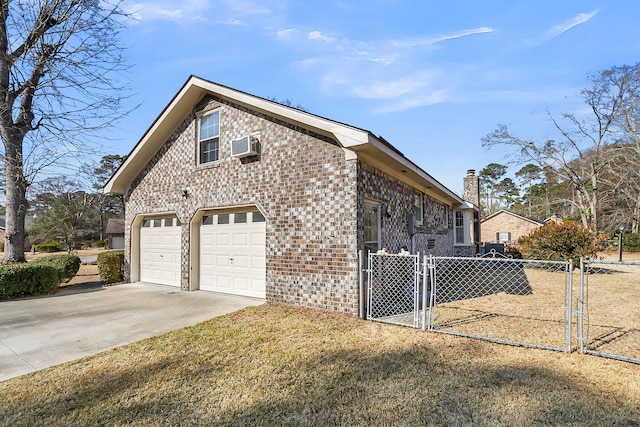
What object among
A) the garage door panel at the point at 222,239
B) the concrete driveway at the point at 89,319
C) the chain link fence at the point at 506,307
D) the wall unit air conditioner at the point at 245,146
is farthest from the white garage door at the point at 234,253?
the chain link fence at the point at 506,307

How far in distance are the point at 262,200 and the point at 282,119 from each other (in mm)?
1948

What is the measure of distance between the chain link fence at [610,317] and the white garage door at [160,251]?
9839 millimetres

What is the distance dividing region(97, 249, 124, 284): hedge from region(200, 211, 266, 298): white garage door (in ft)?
13.5

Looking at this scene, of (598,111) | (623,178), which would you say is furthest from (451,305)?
(623,178)

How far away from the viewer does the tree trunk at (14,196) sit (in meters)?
11.1

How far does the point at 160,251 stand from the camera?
10703 mm

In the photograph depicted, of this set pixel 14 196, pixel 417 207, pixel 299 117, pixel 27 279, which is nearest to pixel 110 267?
pixel 27 279

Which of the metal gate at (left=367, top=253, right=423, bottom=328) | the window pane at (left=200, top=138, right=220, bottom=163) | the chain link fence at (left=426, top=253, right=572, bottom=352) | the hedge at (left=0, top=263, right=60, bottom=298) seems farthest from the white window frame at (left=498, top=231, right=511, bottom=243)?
the hedge at (left=0, top=263, right=60, bottom=298)

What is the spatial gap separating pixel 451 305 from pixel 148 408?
635 cm

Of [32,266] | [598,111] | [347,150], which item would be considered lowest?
[32,266]

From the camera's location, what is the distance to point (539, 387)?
11.7ft

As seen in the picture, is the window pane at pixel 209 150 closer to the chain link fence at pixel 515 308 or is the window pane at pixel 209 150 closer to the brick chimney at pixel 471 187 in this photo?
the chain link fence at pixel 515 308

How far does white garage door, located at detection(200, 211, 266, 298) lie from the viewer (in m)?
8.24

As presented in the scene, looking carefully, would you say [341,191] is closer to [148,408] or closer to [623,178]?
[148,408]
